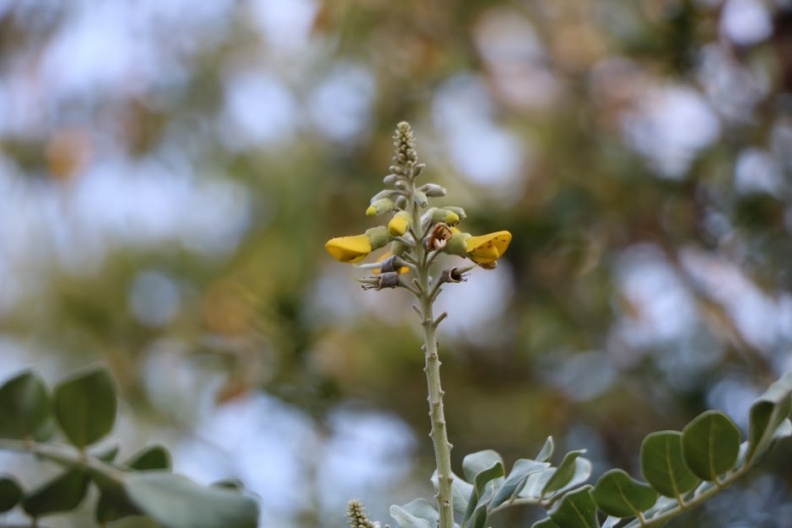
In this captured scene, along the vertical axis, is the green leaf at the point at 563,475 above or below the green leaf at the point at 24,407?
below

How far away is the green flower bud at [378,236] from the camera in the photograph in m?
0.38

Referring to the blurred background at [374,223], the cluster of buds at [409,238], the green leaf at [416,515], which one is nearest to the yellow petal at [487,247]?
the cluster of buds at [409,238]

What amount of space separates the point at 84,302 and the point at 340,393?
1.09m

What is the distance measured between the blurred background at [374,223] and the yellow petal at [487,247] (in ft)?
1.97

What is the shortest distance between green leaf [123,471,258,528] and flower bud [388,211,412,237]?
5.2 inches

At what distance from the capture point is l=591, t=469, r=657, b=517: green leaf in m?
0.34

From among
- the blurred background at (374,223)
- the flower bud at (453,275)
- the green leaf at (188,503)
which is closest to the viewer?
the green leaf at (188,503)

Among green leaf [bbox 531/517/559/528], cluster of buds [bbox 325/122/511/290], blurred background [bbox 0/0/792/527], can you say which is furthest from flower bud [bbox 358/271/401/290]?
blurred background [bbox 0/0/792/527]

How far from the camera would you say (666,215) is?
148 cm

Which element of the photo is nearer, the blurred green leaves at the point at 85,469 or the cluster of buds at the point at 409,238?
the blurred green leaves at the point at 85,469

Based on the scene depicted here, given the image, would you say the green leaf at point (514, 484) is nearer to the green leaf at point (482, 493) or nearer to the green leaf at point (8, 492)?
the green leaf at point (482, 493)

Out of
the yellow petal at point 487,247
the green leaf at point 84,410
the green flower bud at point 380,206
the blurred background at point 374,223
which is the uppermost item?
the blurred background at point 374,223

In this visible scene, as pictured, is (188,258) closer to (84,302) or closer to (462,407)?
(84,302)

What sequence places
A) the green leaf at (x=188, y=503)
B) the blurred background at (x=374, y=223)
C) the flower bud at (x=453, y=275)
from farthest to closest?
the blurred background at (x=374, y=223) < the flower bud at (x=453, y=275) < the green leaf at (x=188, y=503)
